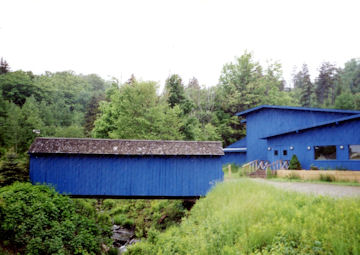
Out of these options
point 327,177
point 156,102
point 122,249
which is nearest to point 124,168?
point 122,249

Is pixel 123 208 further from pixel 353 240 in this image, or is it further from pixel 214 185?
pixel 353 240

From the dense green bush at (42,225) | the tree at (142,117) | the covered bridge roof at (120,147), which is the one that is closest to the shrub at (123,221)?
the dense green bush at (42,225)

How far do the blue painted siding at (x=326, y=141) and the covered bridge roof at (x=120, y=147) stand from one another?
671cm

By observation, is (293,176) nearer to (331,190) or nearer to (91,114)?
(331,190)

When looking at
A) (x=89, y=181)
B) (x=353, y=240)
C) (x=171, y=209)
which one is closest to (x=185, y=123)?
(x=171, y=209)

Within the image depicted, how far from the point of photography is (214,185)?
14094mm

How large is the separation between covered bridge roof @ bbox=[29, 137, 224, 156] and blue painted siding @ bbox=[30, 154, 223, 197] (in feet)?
1.13

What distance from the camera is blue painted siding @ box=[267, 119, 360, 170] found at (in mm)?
14908

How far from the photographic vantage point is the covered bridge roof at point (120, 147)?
13859 mm

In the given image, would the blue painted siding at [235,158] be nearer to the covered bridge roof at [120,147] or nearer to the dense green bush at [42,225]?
the covered bridge roof at [120,147]

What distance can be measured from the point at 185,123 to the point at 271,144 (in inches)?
323

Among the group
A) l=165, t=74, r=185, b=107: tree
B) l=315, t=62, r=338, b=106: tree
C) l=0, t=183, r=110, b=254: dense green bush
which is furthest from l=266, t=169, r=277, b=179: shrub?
l=315, t=62, r=338, b=106: tree

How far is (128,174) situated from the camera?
1411 cm

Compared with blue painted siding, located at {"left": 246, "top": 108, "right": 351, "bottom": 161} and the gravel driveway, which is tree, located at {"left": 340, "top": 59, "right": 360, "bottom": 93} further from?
the gravel driveway
